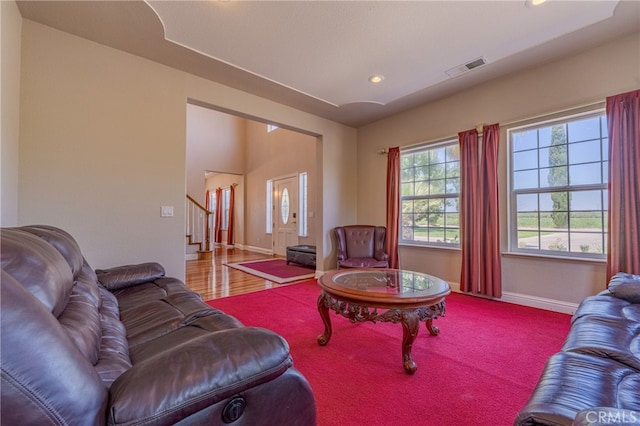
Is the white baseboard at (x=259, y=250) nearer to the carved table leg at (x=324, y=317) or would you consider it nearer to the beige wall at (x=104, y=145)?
the beige wall at (x=104, y=145)

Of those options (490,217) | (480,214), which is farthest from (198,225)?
(490,217)

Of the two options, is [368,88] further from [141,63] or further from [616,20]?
[141,63]

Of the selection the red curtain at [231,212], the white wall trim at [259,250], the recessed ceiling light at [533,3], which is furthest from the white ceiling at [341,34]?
the red curtain at [231,212]

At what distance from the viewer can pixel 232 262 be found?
6.29m

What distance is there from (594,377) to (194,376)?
1375mm

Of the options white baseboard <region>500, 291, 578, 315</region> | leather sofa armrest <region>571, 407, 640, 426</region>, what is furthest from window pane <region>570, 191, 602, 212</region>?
leather sofa armrest <region>571, 407, 640, 426</region>

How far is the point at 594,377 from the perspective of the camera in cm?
99

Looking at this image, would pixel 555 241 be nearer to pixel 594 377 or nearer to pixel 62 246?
pixel 594 377

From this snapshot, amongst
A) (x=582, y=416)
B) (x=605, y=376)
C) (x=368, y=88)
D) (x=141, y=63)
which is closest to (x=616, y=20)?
(x=368, y=88)

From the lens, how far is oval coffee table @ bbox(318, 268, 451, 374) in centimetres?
187

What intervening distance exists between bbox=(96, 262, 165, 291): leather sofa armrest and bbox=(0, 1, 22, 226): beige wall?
2.46ft

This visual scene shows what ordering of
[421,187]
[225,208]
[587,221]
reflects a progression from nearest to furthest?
[587,221] < [421,187] < [225,208]

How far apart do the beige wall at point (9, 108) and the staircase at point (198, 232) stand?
4587mm

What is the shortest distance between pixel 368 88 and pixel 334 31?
1.23 m
